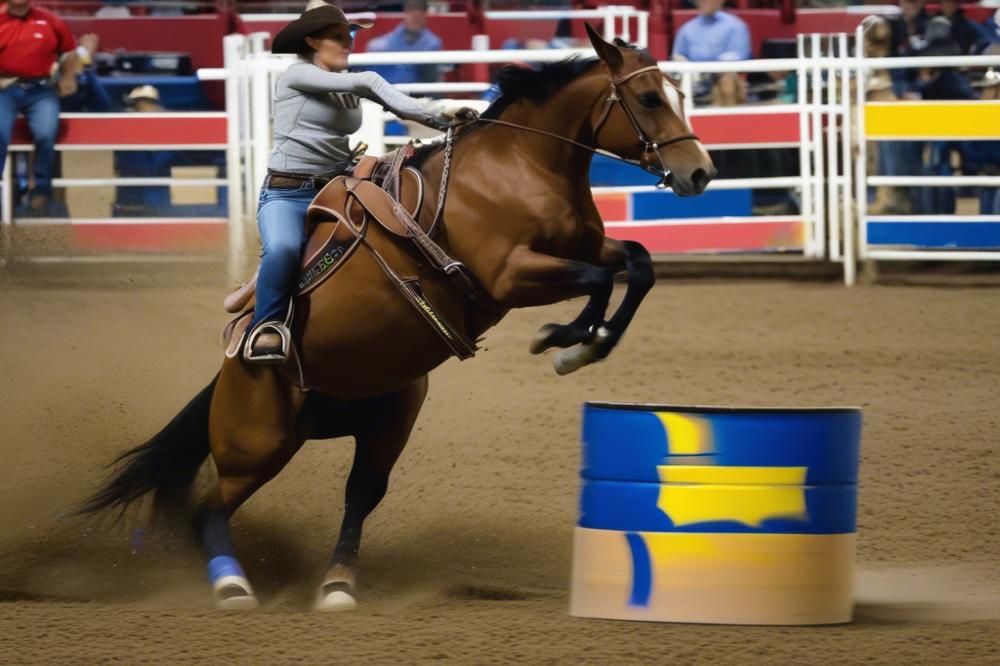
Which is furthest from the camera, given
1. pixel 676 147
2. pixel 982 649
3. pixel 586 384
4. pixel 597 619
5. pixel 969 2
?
pixel 969 2

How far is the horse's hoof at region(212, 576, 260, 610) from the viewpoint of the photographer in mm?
5184

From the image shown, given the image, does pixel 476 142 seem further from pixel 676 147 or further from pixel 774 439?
pixel 774 439

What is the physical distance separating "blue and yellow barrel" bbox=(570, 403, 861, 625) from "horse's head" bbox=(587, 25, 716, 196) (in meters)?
0.91

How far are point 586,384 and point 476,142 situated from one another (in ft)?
10.2

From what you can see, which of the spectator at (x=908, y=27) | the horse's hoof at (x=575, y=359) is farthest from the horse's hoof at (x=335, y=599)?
the spectator at (x=908, y=27)

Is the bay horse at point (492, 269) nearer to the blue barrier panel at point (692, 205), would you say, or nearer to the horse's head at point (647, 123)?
the horse's head at point (647, 123)

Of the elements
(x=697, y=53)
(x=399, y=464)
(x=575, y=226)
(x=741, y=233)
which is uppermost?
(x=697, y=53)

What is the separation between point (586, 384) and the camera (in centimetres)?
786

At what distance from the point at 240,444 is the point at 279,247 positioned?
2.80 feet

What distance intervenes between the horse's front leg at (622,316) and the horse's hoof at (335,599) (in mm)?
1171

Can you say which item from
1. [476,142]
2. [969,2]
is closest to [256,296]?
[476,142]

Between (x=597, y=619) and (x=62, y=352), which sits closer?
(x=597, y=619)

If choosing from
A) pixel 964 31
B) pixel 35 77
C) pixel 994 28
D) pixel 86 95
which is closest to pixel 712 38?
pixel 964 31

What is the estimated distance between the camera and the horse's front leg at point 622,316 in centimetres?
466
